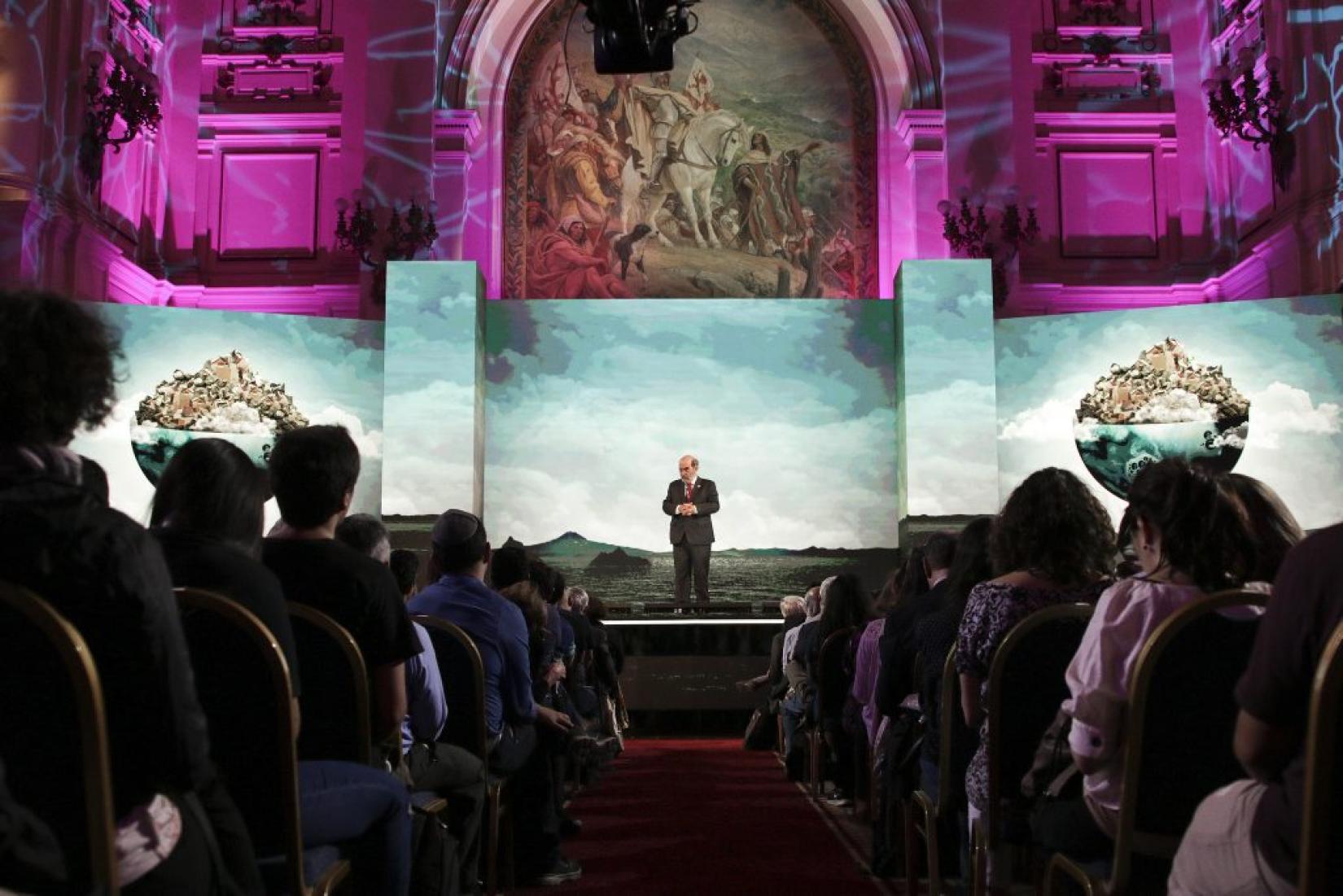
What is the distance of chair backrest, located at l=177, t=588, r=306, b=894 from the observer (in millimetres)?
1726

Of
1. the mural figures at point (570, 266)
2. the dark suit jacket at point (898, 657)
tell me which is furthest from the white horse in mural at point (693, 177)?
the dark suit jacket at point (898, 657)

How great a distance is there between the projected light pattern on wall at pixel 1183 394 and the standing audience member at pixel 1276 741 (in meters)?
7.98

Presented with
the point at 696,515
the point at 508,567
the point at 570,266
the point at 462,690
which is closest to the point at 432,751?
the point at 462,690

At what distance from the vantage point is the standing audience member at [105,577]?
1.30 meters

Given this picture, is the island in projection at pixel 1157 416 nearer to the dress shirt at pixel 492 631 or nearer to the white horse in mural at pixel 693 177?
the white horse in mural at pixel 693 177

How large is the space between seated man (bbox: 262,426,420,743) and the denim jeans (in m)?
0.12

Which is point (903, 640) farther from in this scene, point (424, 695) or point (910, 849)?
point (424, 695)

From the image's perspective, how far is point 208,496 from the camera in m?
1.92

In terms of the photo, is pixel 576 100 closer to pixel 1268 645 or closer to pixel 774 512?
pixel 774 512

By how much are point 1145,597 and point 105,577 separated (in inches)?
53.8

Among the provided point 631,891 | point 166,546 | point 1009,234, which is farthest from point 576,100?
point 166,546

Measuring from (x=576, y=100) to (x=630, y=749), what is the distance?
7.73m

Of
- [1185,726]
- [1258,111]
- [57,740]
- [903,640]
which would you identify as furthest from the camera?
[1258,111]

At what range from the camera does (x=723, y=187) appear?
13.2 metres
